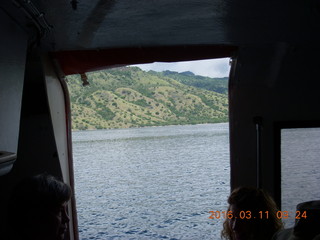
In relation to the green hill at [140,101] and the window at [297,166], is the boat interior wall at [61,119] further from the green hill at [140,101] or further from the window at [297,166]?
the green hill at [140,101]

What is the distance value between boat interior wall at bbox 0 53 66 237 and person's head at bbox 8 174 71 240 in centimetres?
123

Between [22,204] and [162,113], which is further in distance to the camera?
[162,113]

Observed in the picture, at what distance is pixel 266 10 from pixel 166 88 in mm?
25578

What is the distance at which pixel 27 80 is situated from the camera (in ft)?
8.73

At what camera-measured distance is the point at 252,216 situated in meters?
1.74

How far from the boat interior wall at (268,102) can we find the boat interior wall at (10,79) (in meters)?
1.64

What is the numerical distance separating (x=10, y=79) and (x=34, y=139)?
92cm

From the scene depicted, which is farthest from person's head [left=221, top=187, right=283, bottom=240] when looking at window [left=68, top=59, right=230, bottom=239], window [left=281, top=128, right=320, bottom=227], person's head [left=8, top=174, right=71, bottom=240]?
window [left=68, top=59, right=230, bottom=239]

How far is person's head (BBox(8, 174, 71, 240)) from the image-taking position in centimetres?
142

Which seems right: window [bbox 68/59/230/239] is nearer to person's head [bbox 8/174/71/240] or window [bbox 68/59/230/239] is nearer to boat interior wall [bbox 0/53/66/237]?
boat interior wall [bbox 0/53/66/237]

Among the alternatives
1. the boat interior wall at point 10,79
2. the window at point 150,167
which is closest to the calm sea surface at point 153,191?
the window at point 150,167

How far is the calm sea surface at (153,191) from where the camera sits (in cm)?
1179

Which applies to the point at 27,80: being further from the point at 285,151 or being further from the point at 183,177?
the point at 183,177

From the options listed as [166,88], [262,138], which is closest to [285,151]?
[262,138]
